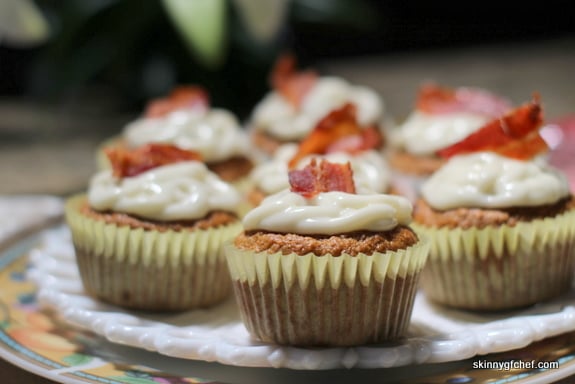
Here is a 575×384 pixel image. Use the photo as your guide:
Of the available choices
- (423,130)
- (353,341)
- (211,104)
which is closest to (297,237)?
(353,341)

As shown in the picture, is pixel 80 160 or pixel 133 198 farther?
pixel 80 160

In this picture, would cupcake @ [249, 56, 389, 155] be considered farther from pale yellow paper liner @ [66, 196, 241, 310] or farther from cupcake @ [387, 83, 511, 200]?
pale yellow paper liner @ [66, 196, 241, 310]

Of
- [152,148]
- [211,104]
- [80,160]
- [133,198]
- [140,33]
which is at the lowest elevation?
[133,198]

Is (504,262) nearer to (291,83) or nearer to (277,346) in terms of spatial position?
(277,346)

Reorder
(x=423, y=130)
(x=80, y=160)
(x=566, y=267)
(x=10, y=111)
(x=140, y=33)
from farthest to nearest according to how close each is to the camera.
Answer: (x=10, y=111) → (x=140, y=33) → (x=80, y=160) → (x=423, y=130) → (x=566, y=267)

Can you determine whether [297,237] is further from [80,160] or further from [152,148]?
[80,160]

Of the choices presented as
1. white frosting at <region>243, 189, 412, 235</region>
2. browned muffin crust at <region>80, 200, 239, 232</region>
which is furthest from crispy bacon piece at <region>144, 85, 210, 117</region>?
white frosting at <region>243, 189, 412, 235</region>

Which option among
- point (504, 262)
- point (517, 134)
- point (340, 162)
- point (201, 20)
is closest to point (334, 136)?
point (340, 162)
